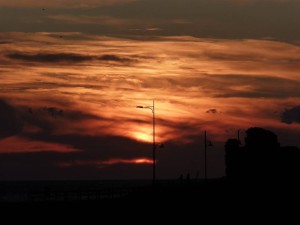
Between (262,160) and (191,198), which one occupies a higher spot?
(262,160)

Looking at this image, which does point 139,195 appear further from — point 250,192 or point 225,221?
point 225,221

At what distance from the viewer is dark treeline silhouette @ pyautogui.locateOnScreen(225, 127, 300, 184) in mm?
97938

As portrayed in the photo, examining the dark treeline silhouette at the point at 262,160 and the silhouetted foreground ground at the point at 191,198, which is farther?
the dark treeline silhouette at the point at 262,160

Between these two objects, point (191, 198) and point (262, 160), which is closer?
point (191, 198)

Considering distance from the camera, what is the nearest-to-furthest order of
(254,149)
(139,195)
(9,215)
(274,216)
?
(9,215), (274,216), (139,195), (254,149)

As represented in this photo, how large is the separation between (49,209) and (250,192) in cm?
3026

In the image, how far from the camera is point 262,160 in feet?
339

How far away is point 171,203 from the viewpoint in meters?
74.7

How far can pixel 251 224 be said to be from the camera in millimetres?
61000

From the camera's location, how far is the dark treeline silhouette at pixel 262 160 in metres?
97.9

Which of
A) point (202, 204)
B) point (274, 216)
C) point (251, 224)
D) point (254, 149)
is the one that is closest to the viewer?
point (251, 224)

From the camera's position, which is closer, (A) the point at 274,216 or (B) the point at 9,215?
(B) the point at 9,215

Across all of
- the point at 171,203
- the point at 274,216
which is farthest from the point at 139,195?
the point at 274,216

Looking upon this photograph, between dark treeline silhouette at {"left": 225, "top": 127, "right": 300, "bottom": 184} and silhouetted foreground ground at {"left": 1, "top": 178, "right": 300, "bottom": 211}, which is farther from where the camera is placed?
dark treeline silhouette at {"left": 225, "top": 127, "right": 300, "bottom": 184}
